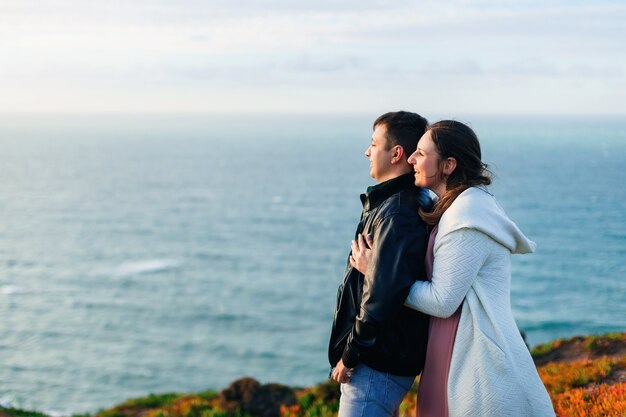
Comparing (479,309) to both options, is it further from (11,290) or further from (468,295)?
(11,290)

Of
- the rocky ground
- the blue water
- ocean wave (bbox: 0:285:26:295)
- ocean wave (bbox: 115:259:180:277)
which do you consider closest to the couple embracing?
the rocky ground

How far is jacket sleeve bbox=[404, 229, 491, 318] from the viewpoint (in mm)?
4762

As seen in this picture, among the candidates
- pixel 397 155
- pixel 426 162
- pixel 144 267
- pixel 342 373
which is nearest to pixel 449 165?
pixel 426 162

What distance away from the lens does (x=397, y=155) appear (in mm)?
5254

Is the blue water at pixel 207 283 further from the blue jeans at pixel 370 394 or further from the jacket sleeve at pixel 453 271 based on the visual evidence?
the jacket sleeve at pixel 453 271

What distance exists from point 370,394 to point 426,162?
161 cm

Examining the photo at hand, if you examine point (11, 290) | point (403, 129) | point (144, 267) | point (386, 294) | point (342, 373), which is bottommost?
point (11, 290)

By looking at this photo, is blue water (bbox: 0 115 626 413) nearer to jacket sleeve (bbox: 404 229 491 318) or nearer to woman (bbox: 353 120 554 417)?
woman (bbox: 353 120 554 417)

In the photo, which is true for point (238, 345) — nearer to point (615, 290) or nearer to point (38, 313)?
point (38, 313)

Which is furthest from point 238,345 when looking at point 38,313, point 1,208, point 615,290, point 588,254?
point 1,208

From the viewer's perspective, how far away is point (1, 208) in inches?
6826

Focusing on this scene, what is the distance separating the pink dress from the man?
6 cm

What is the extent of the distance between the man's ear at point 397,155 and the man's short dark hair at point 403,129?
0.03 meters

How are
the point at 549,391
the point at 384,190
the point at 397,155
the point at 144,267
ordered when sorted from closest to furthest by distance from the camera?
the point at 384,190, the point at 397,155, the point at 549,391, the point at 144,267
